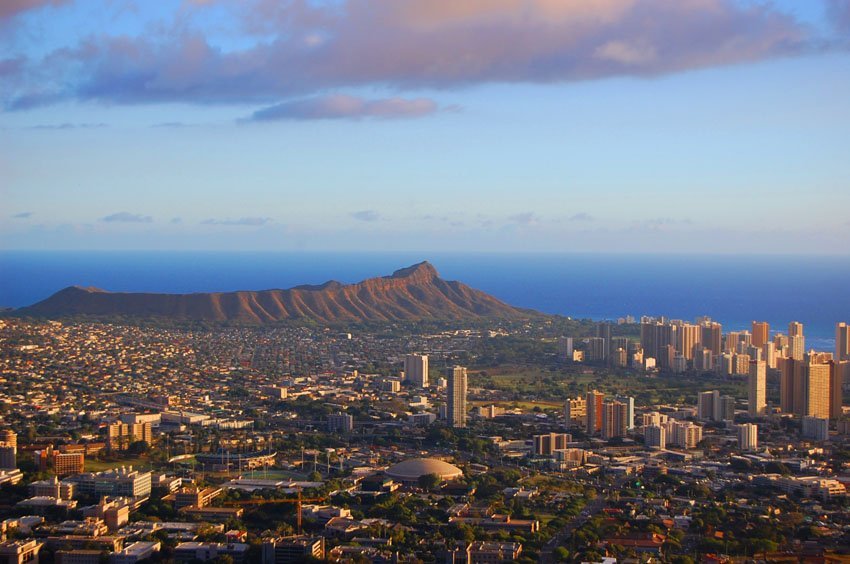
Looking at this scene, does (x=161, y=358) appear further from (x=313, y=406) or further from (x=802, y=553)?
(x=802, y=553)

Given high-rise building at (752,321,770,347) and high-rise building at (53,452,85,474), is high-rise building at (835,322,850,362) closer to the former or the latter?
high-rise building at (752,321,770,347)

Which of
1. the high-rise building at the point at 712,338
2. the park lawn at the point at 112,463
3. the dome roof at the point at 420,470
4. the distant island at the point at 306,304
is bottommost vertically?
the park lawn at the point at 112,463

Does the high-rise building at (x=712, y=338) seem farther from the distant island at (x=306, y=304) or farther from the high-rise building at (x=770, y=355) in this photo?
the distant island at (x=306, y=304)

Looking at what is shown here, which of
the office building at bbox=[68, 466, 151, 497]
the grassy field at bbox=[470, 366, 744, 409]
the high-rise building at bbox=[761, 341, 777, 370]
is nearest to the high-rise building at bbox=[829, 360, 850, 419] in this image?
the grassy field at bbox=[470, 366, 744, 409]

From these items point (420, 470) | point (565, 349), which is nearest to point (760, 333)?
point (565, 349)

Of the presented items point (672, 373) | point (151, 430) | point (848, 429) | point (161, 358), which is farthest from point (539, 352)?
point (151, 430)

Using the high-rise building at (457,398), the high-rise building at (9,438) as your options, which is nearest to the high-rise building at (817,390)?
the high-rise building at (457,398)
